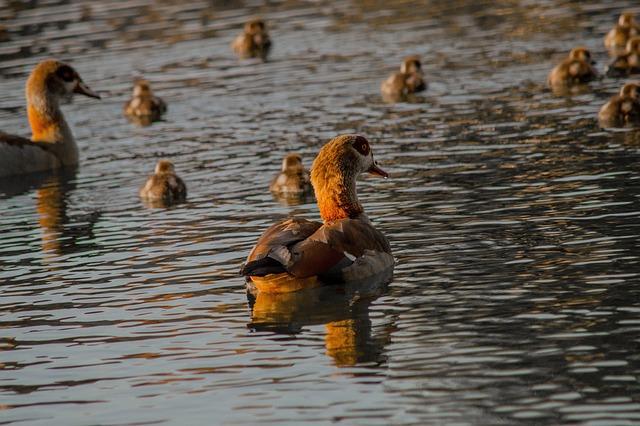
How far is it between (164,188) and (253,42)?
10673mm

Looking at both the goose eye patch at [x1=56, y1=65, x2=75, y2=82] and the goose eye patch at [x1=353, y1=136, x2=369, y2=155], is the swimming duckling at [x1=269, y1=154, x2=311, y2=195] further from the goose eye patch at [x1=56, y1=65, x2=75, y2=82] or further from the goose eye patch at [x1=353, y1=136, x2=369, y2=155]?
the goose eye patch at [x1=56, y1=65, x2=75, y2=82]

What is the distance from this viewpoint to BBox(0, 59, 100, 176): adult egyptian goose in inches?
814

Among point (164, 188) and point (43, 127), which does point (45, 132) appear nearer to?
point (43, 127)

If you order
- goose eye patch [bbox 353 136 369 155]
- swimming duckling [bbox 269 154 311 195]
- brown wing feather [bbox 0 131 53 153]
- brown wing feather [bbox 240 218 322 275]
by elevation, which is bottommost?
swimming duckling [bbox 269 154 311 195]

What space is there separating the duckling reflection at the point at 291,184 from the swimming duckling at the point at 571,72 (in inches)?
222

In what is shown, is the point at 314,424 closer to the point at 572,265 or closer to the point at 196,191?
the point at 572,265

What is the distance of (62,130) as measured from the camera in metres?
21.3

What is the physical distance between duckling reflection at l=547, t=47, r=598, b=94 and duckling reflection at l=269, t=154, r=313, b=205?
556cm

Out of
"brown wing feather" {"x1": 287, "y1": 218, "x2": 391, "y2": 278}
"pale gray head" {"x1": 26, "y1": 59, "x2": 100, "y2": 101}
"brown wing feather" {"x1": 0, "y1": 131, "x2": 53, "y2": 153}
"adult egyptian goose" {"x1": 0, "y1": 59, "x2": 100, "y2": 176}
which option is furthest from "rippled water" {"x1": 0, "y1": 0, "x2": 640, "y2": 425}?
"pale gray head" {"x1": 26, "y1": 59, "x2": 100, "y2": 101}

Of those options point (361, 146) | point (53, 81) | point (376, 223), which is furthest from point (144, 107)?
point (361, 146)

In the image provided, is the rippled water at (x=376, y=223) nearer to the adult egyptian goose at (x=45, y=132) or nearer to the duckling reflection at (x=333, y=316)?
the duckling reflection at (x=333, y=316)

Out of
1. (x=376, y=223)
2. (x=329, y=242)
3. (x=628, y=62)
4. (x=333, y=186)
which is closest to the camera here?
(x=329, y=242)

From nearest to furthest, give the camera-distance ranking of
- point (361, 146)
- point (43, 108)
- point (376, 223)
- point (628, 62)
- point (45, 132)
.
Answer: point (361, 146)
point (376, 223)
point (45, 132)
point (43, 108)
point (628, 62)

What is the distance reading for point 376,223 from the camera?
15.0 m
